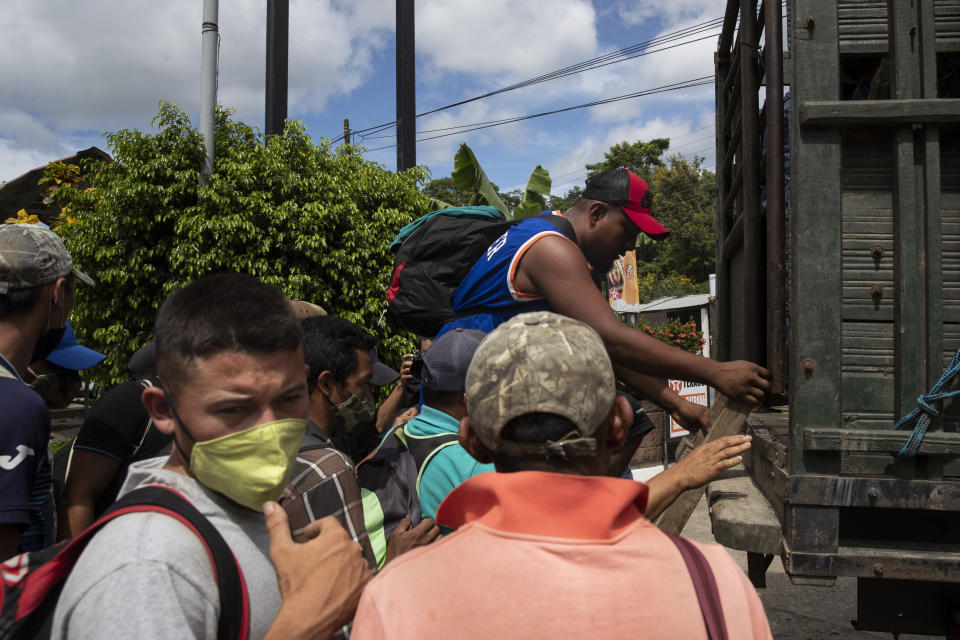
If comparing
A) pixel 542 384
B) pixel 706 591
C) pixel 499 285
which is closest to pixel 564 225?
pixel 499 285

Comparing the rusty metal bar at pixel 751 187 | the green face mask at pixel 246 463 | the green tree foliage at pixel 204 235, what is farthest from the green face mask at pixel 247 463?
the green tree foliage at pixel 204 235

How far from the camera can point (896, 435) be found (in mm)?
2074

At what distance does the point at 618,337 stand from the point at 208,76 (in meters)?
6.84

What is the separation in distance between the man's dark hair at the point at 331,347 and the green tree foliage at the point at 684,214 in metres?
37.5

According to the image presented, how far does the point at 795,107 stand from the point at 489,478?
68.5 inches

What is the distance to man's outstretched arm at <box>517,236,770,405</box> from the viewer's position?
2.32 m

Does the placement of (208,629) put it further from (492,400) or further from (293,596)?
(492,400)

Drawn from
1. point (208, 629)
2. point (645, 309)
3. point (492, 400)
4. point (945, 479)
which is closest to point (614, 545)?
point (492, 400)

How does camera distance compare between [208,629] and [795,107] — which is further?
[795,107]

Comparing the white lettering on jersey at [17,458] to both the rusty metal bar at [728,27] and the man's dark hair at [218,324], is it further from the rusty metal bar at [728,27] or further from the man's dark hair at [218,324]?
the rusty metal bar at [728,27]

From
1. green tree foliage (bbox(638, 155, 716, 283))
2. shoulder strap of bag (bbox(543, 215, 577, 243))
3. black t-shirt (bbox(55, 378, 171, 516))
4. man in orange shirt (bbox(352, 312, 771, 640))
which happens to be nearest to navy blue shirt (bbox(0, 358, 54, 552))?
black t-shirt (bbox(55, 378, 171, 516))

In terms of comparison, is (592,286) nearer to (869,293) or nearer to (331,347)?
(869,293)

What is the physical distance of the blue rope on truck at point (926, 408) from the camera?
6.59 feet

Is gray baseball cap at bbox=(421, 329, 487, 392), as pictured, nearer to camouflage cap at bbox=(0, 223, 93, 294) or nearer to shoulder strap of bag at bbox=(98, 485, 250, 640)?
camouflage cap at bbox=(0, 223, 93, 294)
